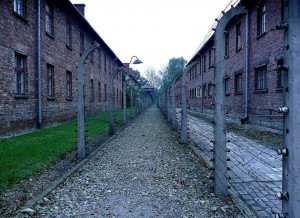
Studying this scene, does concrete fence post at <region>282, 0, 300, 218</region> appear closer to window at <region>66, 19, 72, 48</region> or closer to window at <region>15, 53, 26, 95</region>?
window at <region>15, 53, 26, 95</region>

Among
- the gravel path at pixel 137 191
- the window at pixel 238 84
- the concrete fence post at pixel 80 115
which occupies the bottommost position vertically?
the gravel path at pixel 137 191

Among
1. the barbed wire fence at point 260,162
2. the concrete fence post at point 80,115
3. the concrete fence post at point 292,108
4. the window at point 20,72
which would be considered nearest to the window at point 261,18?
the barbed wire fence at point 260,162

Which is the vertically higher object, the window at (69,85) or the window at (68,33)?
the window at (68,33)

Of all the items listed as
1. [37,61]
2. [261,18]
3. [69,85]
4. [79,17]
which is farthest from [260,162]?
[79,17]

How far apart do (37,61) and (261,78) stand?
10.2 meters

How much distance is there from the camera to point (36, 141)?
827 cm

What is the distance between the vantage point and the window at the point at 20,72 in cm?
1058

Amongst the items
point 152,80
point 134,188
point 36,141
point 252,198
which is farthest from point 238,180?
point 152,80

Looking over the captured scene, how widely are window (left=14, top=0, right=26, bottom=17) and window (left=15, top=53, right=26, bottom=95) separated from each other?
1.64 metres

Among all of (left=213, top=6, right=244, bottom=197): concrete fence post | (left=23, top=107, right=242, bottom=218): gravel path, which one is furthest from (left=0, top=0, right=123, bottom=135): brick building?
(left=213, top=6, right=244, bottom=197): concrete fence post

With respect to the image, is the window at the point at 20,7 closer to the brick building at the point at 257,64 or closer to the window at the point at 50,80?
the window at the point at 50,80

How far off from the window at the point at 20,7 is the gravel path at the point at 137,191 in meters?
7.26

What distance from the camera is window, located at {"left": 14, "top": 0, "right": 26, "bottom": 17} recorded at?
10501 millimetres

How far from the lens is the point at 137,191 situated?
4.27 metres
